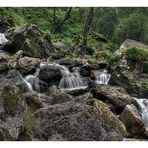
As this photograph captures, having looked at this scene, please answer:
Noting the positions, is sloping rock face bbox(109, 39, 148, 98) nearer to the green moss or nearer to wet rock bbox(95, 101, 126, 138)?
wet rock bbox(95, 101, 126, 138)

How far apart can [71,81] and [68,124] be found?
131cm

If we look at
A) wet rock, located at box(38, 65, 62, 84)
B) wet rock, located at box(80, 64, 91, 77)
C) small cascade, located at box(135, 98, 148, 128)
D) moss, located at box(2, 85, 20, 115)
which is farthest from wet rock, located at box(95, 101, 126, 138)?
moss, located at box(2, 85, 20, 115)

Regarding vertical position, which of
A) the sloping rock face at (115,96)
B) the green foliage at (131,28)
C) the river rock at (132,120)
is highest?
the green foliage at (131,28)

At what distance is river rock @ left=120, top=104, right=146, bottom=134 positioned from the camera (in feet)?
18.4

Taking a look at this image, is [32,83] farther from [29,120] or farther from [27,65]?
[29,120]

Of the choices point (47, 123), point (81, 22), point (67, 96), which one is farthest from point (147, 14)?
point (47, 123)

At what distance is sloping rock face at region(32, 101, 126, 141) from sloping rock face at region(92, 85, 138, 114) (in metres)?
0.74

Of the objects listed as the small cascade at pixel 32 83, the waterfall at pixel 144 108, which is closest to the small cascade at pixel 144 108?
the waterfall at pixel 144 108

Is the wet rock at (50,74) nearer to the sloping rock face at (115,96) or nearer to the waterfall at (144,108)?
the sloping rock face at (115,96)

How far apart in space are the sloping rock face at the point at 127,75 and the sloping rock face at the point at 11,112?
158 centimetres

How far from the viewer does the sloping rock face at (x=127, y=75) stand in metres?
5.73

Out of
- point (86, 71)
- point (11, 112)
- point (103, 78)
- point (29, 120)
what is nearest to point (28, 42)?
point (86, 71)

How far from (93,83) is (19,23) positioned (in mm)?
1563

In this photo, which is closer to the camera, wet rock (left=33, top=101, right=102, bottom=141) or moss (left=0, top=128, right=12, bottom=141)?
moss (left=0, top=128, right=12, bottom=141)
